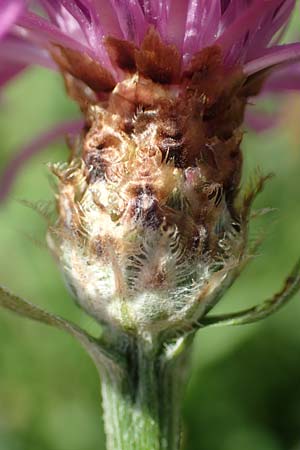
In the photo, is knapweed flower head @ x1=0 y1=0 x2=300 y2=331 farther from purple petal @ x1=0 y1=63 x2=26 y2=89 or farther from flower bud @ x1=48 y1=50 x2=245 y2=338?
purple petal @ x1=0 y1=63 x2=26 y2=89

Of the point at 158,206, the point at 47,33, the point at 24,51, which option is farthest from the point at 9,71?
the point at 158,206

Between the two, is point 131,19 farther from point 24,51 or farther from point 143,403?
point 143,403

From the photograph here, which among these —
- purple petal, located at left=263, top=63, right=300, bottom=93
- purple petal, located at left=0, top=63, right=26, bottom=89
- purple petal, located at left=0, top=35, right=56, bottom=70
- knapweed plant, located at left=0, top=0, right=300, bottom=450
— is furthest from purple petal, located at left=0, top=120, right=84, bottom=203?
knapweed plant, located at left=0, top=0, right=300, bottom=450

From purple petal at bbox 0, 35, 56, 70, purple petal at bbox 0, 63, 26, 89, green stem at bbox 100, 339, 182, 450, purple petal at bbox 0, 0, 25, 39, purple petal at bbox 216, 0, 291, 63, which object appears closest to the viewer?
purple petal at bbox 0, 0, 25, 39

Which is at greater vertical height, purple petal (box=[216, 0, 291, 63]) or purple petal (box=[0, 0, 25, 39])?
purple petal (box=[216, 0, 291, 63])

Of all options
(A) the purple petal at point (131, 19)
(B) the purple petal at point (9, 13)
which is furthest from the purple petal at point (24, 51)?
(B) the purple petal at point (9, 13)
